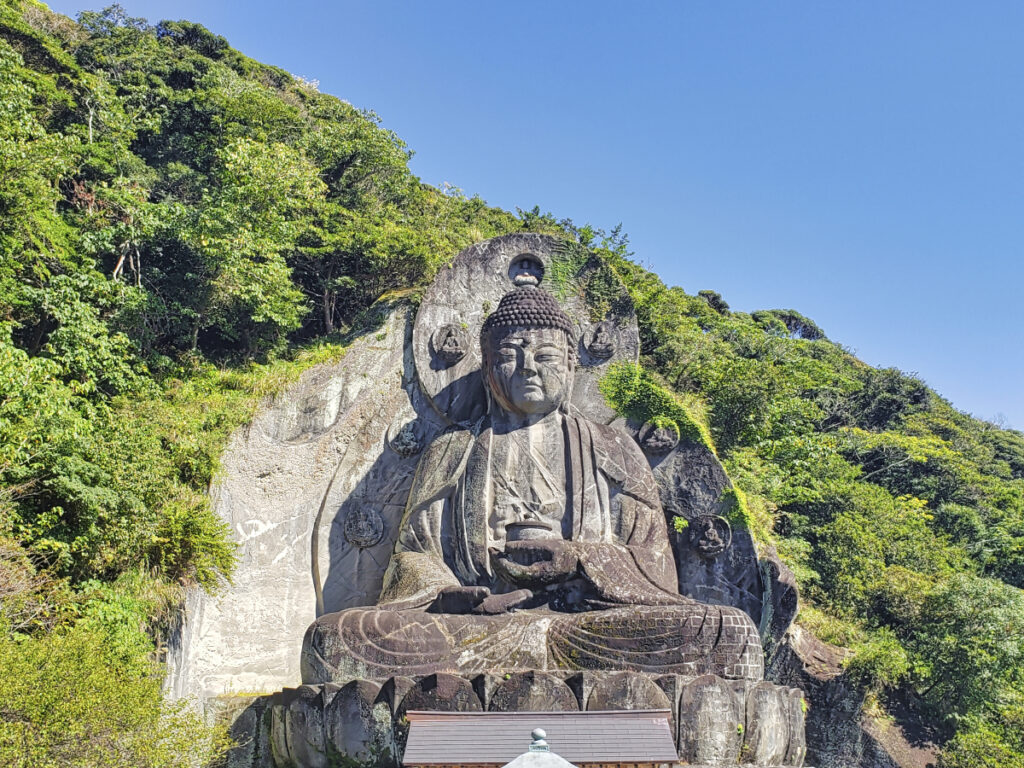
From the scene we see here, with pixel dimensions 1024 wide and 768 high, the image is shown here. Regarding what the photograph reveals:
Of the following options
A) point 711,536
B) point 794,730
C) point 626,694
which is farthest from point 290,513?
point 794,730

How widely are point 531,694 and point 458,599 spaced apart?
1.57 metres

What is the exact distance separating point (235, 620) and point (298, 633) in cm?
64

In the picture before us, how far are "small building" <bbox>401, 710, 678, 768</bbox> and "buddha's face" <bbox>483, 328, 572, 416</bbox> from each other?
4.26 m

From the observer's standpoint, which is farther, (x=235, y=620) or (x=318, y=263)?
(x=318, y=263)

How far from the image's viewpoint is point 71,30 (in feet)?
80.6

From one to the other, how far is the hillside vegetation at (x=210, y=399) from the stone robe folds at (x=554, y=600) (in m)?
1.36

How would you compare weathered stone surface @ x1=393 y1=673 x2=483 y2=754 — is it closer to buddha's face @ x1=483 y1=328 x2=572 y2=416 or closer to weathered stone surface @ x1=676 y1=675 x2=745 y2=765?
weathered stone surface @ x1=676 y1=675 x2=745 y2=765

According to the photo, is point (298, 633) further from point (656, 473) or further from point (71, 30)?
point (71, 30)

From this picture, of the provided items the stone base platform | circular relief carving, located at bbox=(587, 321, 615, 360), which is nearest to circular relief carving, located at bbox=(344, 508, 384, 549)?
the stone base platform

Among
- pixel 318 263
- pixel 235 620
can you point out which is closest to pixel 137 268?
pixel 318 263

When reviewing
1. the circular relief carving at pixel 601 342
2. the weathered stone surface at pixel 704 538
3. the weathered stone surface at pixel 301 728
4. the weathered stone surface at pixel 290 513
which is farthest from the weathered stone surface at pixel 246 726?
the circular relief carving at pixel 601 342

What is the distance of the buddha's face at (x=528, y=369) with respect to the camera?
9.16 meters

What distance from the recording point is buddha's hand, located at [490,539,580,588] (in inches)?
302

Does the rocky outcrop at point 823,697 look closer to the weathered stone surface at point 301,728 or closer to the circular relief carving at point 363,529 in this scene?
the circular relief carving at point 363,529
